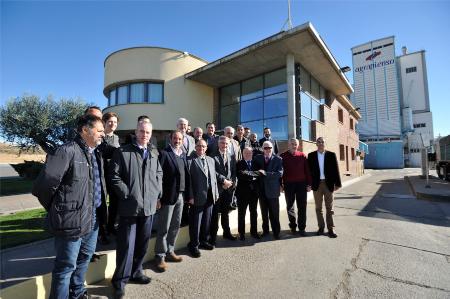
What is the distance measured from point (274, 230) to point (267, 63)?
37.3 feet

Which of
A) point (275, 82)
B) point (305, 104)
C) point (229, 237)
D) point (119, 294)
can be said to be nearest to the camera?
point (119, 294)

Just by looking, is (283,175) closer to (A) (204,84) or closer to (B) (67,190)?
(B) (67,190)

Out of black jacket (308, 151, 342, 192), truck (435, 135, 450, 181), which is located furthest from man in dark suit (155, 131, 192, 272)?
truck (435, 135, 450, 181)

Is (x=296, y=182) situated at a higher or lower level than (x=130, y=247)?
higher

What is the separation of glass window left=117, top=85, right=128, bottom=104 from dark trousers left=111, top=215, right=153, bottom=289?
1515 centimetres

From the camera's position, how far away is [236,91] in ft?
56.9

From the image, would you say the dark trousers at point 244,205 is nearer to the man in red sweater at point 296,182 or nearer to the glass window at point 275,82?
Answer: the man in red sweater at point 296,182

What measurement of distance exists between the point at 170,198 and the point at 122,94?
1512 centimetres

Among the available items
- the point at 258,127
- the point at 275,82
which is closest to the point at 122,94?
the point at 258,127

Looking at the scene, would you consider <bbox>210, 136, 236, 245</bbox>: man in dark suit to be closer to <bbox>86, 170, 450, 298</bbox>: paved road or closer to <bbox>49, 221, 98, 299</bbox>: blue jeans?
<bbox>86, 170, 450, 298</bbox>: paved road

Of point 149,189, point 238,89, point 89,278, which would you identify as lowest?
point 89,278

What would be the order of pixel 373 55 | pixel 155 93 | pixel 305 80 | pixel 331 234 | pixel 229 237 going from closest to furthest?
pixel 229 237 < pixel 331 234 < pixel 305 80 < pixel 155 93 < pixel 373 55

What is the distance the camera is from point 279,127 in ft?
47.0

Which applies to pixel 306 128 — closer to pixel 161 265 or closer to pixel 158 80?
pixel 158 80
